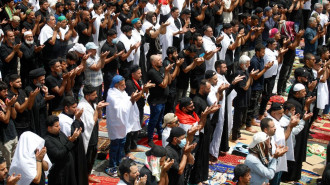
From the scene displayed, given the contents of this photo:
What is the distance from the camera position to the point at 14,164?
558 cm

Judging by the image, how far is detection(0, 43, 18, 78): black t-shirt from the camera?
8.84 meters

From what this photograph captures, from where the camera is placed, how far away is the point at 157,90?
8383 millimetres

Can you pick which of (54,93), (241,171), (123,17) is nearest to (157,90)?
(54,93)

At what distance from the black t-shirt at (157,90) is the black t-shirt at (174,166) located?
229 cm

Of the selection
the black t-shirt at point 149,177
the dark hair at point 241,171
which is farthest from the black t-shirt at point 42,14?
the dark hair at point 241,171

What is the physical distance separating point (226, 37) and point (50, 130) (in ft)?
18.5

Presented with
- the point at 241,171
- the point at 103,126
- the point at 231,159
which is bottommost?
the point at 231,159

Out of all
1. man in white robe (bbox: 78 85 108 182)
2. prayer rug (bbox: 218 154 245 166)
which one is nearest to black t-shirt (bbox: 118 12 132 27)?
prayer rug (bbox: 218 154 245 166)

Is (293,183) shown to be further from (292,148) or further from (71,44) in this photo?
(71,44)

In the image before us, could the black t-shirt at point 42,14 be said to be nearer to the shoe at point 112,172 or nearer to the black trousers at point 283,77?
the shoe at point 112,172

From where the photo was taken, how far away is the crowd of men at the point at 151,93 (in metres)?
6.12

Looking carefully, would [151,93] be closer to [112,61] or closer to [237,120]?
[112,61]

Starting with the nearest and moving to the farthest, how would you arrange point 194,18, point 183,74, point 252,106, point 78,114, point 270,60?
point 78,114, point 183,74, point 252,106, point 270,60, point 194,18

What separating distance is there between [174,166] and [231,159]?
9.39ft
